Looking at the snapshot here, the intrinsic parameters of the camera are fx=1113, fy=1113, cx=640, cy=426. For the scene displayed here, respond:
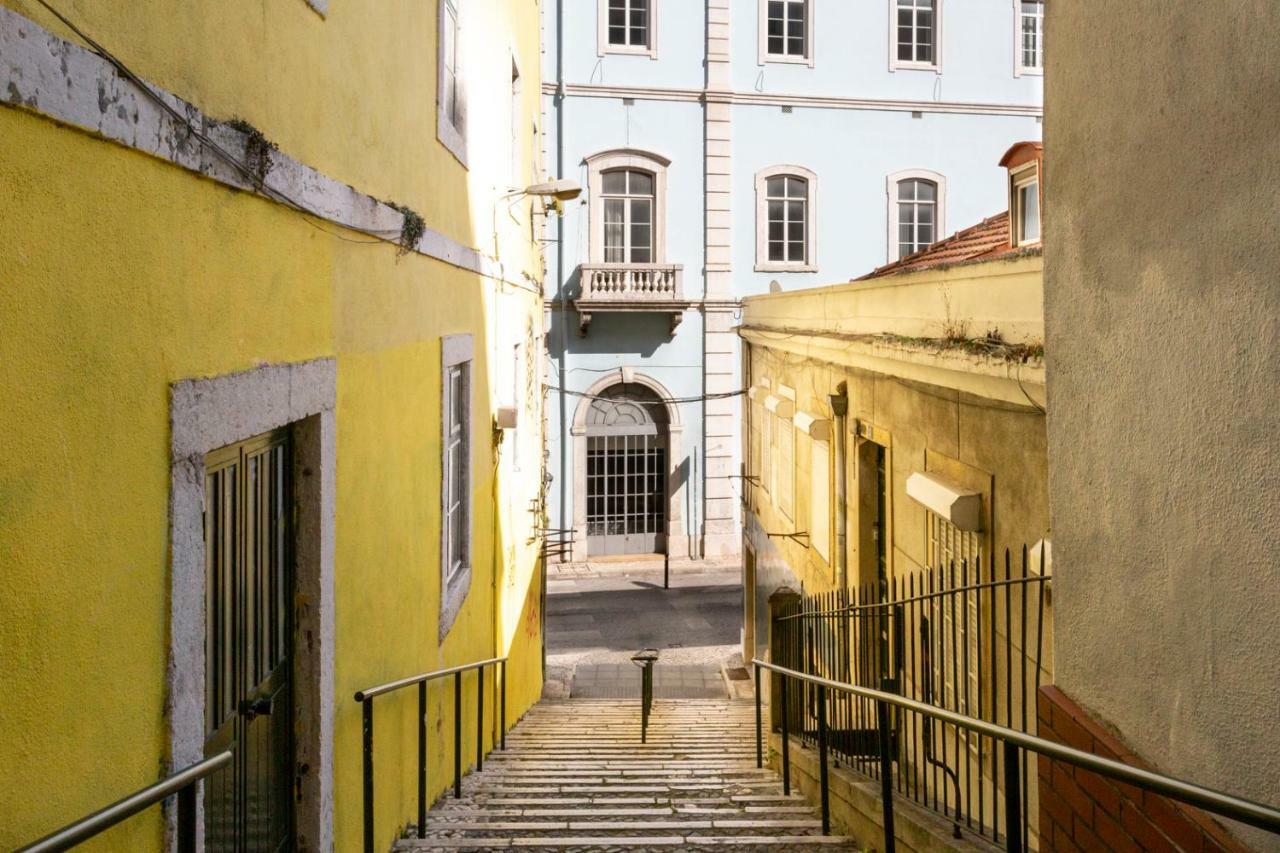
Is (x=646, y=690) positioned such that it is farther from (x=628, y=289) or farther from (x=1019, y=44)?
(x=1019, y=44)

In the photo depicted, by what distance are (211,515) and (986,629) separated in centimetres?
452

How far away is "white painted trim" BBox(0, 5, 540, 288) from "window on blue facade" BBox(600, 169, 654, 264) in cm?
1650

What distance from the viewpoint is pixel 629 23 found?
66.2ft

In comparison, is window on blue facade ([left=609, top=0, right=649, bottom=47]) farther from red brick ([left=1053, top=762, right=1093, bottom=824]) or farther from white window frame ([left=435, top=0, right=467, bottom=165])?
red brick ([left=1053, top=762, right=1093, bottom=824])

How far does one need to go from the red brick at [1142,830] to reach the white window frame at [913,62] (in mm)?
20022

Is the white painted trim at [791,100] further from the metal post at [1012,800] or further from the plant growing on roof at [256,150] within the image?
the metal post at [1012,800]

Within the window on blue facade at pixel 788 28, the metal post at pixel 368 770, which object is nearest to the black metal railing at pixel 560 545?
the window on blue facade at pixel 788 28

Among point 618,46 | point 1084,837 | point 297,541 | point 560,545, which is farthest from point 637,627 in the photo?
point 1084,837

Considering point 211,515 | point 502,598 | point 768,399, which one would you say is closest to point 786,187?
point 768,399

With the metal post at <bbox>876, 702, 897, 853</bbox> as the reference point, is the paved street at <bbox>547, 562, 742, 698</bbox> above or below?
below

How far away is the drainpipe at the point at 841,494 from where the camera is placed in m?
9.45

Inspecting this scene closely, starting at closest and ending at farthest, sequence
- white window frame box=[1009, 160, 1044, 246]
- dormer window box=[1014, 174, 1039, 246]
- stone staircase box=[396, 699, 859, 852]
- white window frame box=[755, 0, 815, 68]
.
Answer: stone staircase box=[396, 699, 859, 852] → white window frame box=[1009, 160, 1044, 246] → dormer window box=[1014, 174, 1039, 246] → white window frame box=[755, 0, 815, 68]

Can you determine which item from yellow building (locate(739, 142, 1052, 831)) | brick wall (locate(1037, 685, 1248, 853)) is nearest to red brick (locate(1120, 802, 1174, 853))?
brick wall (locate(1037, 685, 1248, 853))

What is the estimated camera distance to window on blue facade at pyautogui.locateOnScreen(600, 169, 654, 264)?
20344 mm
